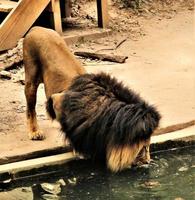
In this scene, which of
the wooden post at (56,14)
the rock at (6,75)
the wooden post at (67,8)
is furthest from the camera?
the wooden post at (67,8)

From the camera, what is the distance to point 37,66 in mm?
5672

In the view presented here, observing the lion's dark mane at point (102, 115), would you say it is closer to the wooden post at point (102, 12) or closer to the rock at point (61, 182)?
the rock at point (61, 182)

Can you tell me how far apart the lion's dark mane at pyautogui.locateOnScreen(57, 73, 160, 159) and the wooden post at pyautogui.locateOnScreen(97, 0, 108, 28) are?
467cm

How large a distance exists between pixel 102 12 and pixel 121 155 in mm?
5292

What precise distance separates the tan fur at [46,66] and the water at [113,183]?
2.32ft

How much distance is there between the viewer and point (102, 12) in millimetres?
9664

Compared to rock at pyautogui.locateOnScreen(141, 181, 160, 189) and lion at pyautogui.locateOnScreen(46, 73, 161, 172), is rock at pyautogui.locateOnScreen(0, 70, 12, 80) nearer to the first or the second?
lion at pyautogui.locateOnScreen(46, 73, 161, 172)

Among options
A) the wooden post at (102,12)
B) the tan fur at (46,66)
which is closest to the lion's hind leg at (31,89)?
the tan fur at (46,66)

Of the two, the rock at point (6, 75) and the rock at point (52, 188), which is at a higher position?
the rock at point (52, 188)

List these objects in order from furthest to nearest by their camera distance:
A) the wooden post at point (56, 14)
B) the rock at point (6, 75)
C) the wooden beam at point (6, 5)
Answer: the wooden post at point (56, 14)
the wooden beam at point (6, 5)
the rock at point (6, 75)

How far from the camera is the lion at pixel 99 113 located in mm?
4668

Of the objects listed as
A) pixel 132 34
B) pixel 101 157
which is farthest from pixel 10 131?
pixel 132 34

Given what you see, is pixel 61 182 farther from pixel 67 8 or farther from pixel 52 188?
pixel 67 8

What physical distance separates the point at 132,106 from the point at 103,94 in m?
0.29
